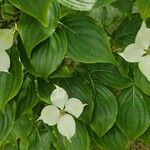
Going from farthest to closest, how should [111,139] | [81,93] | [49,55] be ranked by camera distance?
[111,139] < [81,93] < [49,55]

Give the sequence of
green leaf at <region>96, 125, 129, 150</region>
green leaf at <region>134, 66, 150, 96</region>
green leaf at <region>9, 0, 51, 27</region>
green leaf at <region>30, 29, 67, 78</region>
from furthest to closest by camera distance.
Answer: green leaf at <region>96, 125, 129, 150</region>, green leaf at <region>134, 66, 150, 96</region>, green leaf at <region>30, 29, 67, 78</region>, green leaf at <region>9, 0, 51, 27</region>

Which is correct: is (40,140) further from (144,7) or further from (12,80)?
(144,7)

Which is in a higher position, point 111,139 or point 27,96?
point 27,96

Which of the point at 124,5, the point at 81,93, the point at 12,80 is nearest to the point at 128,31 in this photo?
the point at 124,5

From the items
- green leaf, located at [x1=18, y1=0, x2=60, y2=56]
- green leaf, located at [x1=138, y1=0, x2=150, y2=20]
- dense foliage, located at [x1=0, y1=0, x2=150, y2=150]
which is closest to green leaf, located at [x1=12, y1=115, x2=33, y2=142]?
dense foliage, located at [x1=0, y1=0, x2=150, y2=150]

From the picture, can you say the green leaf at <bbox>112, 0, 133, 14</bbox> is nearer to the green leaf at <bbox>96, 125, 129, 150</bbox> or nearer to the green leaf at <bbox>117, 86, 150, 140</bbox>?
the green leaf at <bbox>117, 86, 150, 140</bbox>

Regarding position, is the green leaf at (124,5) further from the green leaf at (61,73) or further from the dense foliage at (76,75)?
the green leaf at (61,73)

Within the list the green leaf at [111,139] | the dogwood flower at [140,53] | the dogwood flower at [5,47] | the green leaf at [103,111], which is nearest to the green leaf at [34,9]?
the dogwood flower at [5,47]
